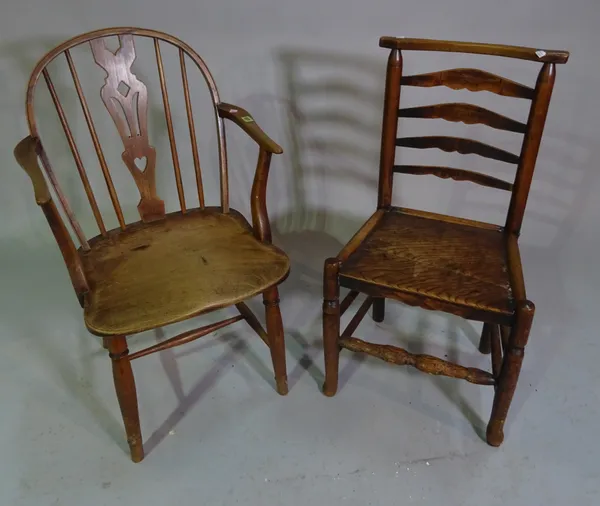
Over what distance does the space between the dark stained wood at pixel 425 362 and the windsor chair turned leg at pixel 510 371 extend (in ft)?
0.14

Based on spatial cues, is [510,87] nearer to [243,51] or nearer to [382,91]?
[382,91]

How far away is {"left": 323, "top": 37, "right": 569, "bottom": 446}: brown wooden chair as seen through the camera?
126cm

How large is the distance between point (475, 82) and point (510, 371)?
69cm

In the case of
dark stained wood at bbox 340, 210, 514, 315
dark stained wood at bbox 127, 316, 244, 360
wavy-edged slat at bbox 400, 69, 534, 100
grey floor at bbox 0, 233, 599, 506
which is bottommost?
grey floor at bbox 0, 233, 599, 506

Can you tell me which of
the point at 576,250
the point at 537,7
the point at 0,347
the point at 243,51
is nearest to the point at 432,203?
the point at 576,250

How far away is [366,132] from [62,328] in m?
1.24

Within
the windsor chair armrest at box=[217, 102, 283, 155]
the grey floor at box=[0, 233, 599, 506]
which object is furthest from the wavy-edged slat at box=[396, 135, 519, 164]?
the grey floor at box=[0, 233, 599, 506]

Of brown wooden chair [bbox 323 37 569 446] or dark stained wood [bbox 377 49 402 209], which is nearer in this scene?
brown wooden chair [bbox 323 37 569 446]

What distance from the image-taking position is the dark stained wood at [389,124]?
1443 millimetres

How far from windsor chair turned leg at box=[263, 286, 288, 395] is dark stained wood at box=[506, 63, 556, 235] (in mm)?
650

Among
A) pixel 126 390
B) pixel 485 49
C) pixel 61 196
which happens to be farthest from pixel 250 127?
pixel 126 390

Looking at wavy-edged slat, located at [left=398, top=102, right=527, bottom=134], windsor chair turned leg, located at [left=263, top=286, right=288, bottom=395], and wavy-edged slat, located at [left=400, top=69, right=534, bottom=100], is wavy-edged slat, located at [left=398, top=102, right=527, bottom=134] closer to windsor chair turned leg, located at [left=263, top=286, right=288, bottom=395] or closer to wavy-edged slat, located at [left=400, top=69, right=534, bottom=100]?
wavy-edged slat, located at [left=400, top=69, right=534, bottom=100]

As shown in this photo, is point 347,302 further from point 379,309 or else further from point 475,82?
point 475,82

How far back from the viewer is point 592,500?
4.31ft
